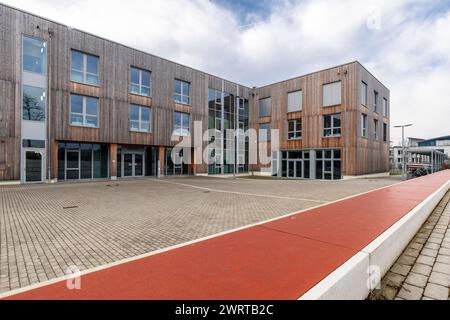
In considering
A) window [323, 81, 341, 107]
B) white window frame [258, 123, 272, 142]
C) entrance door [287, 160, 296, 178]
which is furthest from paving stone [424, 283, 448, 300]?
white window frame [258, 123, 272, 142]

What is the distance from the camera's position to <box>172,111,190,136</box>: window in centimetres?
2407

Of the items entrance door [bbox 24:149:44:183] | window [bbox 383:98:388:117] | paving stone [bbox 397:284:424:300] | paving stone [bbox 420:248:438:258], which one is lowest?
paving stone [bbox 397:284:424:300]

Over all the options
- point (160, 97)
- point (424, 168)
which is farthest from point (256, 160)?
point (424, 168)

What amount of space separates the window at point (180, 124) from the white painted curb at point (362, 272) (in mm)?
21705

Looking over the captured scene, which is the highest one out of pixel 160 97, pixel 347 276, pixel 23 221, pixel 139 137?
pixel 160 97

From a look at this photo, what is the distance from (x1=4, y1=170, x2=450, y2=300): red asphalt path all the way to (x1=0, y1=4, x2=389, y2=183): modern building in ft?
56.7

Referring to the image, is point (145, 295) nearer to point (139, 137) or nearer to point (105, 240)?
point (105, 240)

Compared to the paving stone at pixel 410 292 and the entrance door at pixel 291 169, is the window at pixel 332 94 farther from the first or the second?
the paving stone at pixel 410 292

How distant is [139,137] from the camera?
21344 mm

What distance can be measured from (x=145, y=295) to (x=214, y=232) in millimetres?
2790

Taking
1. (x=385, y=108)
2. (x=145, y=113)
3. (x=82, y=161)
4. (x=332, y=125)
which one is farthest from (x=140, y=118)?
(x=385, y=108)

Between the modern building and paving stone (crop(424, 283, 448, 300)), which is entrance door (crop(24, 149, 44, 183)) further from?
paving stone (crop(424, 283, 448, 300))

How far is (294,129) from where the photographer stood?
88.3 feet
